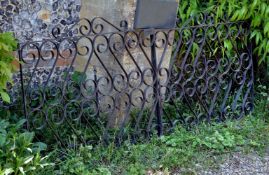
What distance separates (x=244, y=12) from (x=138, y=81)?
48.8 inches

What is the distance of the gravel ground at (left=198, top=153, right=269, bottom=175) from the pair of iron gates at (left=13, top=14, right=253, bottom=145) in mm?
621

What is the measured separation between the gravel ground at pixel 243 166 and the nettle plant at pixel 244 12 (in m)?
1.20

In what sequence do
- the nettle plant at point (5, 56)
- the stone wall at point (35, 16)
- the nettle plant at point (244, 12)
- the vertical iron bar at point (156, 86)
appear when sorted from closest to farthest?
the nettle plant at point (5, 56) < the vertical iron bar at point (156, 86) < the stone wall at point (35, 16) < the nettle plant at point (244, 12)

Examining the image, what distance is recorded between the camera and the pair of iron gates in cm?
424

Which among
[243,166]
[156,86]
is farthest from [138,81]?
[243,166]

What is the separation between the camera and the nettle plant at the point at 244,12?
4.96 meters

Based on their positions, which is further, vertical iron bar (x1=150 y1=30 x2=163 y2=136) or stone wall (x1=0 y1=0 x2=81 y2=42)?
stone wall (x1=0 y1=0 x2=81 y2=42)

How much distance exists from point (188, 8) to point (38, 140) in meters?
2.00

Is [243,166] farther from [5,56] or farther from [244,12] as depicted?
[5,56]

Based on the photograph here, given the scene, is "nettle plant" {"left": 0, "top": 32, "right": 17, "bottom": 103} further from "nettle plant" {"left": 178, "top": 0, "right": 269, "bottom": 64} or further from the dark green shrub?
"nettle plant" {"left": 178, "top": 0, "right": 269, "bottom": 64}

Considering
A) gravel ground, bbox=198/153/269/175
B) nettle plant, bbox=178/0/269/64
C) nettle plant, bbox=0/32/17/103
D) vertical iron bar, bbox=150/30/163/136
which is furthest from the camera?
nettle plant, bbox=178/0/269/64

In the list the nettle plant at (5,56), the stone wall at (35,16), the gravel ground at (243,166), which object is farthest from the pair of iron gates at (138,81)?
the gravel ground at (243,166)

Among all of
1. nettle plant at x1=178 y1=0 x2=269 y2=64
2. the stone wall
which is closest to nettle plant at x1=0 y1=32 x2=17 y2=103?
the stone wall

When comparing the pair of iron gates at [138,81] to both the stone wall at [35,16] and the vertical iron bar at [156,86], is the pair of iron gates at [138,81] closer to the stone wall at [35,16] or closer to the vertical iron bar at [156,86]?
the vertical iron bar at [156,86]
